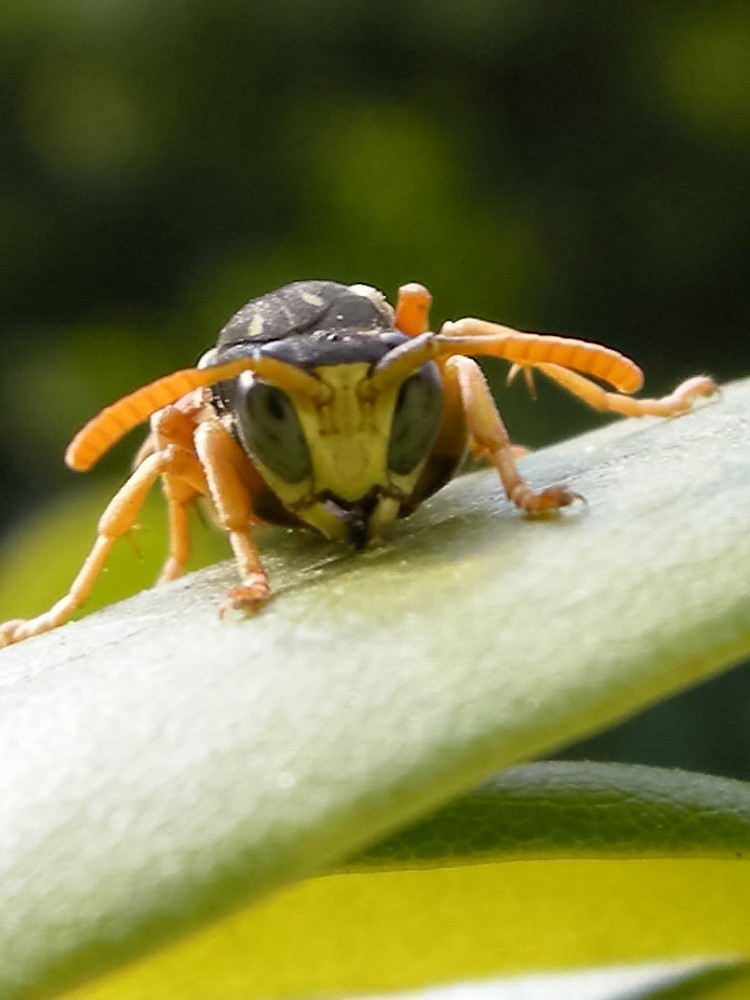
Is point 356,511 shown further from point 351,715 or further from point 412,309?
point 351,715

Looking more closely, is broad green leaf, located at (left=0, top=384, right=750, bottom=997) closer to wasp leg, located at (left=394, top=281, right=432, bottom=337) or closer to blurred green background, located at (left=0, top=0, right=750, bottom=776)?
wasp leg, located at (left=394, top=281, right=432, bottom=337)

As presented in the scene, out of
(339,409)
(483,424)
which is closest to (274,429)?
(339,409)

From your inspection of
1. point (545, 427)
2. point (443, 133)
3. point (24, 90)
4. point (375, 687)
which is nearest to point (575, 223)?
point (443, 133)

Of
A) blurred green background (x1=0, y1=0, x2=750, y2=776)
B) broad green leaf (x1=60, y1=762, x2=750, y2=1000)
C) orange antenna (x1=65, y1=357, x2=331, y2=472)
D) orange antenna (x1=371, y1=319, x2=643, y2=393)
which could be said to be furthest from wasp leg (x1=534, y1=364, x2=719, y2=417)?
blurred green background (x1=0, y1=0, x2=750, y2=776)

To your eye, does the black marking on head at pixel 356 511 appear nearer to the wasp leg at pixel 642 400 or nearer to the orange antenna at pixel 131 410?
the orange antenna at pixel 131 410

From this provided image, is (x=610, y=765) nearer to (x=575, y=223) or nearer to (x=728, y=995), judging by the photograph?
(x=728, y=995)

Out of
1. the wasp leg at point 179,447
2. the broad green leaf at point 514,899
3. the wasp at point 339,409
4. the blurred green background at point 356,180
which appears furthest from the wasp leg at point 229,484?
the blurred green background at point 356,180
